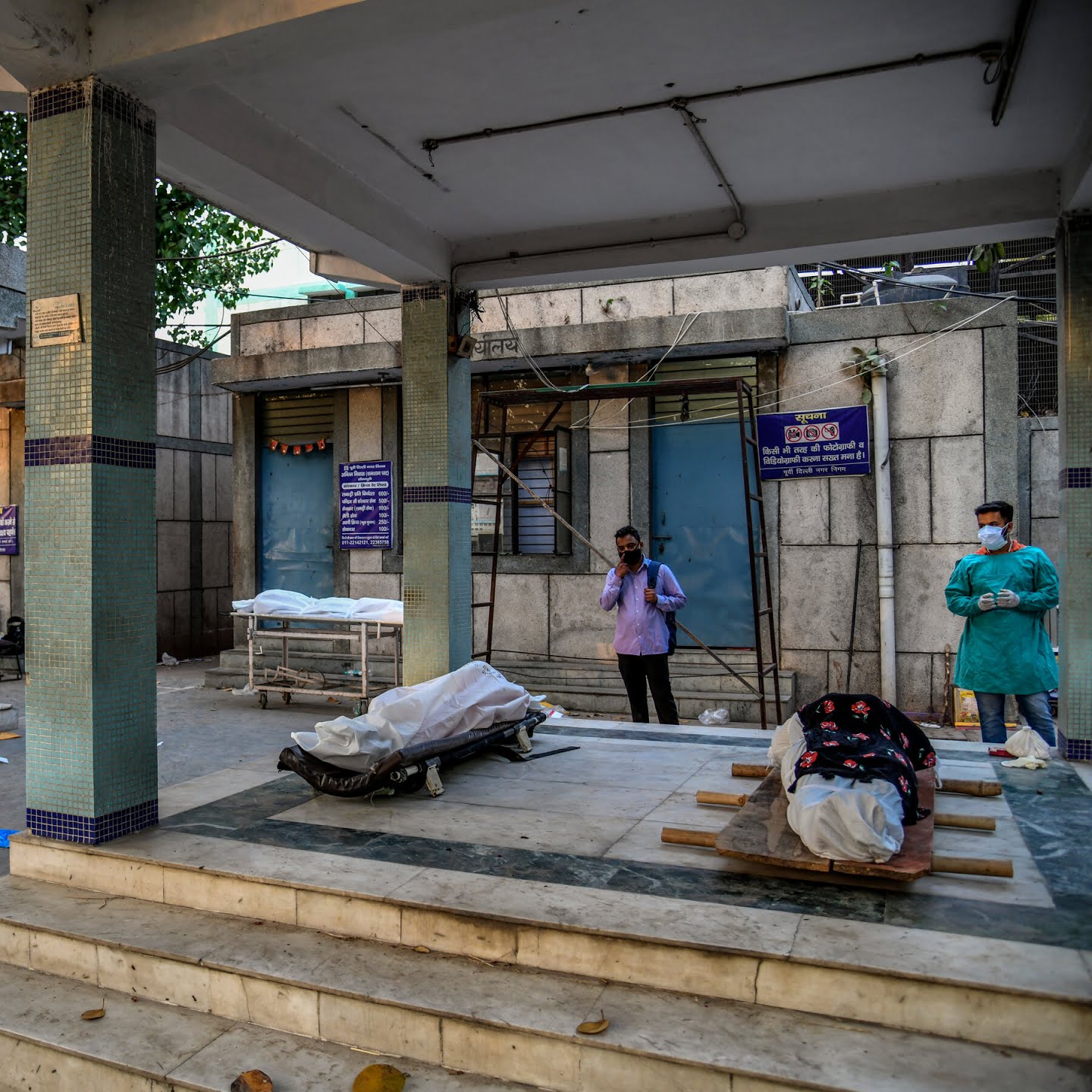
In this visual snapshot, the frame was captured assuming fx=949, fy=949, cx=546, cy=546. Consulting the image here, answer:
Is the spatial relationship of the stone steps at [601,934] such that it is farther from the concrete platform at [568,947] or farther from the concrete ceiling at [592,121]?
the concrete ceiling at [592,121]

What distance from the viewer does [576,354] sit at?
33.5 feet

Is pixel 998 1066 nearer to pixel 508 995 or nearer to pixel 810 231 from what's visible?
pixel 508 995

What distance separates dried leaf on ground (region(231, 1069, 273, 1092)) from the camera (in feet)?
9.79

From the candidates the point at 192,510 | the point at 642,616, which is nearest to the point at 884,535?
the point at 642,616

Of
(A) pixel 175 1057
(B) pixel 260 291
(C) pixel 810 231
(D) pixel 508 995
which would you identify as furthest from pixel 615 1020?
(B) pixel 260 291

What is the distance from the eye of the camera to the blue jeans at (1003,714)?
20.0 ft

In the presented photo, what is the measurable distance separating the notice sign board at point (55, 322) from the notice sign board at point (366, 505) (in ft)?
23.5

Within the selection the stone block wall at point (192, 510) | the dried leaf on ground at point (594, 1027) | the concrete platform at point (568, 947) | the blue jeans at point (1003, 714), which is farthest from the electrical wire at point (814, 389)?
the dried leaf on ground at point (594, 1027)

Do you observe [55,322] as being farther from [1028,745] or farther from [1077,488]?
[1028,745]

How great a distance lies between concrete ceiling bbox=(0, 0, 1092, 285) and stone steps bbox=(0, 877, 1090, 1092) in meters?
3.74

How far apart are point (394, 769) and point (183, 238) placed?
7120 millimetres

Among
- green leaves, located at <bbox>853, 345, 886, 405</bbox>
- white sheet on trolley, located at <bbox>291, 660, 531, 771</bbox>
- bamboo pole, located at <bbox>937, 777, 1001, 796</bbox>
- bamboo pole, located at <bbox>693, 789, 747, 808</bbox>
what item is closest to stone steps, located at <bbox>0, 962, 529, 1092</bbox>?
white sheet on trolley, located at <bbox>291, 660, 531, 771</bbox>

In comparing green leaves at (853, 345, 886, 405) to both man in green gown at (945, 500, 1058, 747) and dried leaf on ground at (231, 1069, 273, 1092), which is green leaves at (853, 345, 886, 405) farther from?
dried leaf on ground at (231, 1069, 273, 1092)

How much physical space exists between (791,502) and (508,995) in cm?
726
